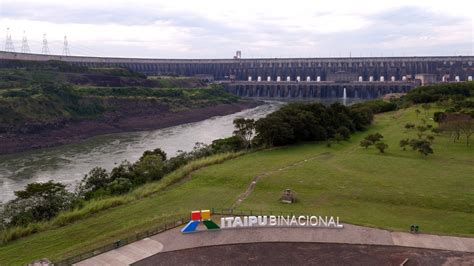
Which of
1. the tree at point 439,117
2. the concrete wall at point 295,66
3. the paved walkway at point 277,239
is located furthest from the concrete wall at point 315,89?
the paved walkway at point 277,239

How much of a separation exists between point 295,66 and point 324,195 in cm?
14828

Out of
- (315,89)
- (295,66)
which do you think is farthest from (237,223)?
(295,66)

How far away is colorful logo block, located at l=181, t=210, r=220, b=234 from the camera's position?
2494 centimetres

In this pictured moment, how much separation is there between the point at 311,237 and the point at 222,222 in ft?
15.7

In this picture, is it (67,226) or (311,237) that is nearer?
(311,237)

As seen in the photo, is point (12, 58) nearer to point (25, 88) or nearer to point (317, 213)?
point (25, 88)

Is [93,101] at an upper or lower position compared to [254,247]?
upper

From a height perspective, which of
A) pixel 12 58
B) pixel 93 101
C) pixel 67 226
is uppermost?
pixel 12 58

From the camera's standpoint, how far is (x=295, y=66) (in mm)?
176875

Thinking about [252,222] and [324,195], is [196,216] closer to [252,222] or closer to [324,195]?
[252,222]

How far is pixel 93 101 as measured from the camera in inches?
3664

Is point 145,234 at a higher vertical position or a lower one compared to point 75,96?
lower

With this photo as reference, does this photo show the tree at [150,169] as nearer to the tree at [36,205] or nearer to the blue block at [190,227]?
the tree at [36,205]

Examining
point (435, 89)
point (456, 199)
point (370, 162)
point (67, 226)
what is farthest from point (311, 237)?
point (435, 89)
